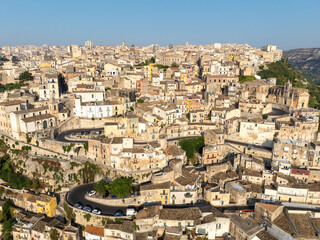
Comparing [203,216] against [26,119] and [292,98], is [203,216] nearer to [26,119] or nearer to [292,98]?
[26,119]

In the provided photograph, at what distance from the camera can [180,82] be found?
57.6 metres

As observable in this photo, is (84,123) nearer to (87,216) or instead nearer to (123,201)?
(123,201)

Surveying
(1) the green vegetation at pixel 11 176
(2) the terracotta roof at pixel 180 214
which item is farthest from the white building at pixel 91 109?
(2) the terracotta roof at pixel 180 214

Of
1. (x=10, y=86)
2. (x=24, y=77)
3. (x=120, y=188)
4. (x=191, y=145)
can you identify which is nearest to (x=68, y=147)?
(x=120, y=188)

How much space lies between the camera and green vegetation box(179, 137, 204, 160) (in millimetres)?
41750

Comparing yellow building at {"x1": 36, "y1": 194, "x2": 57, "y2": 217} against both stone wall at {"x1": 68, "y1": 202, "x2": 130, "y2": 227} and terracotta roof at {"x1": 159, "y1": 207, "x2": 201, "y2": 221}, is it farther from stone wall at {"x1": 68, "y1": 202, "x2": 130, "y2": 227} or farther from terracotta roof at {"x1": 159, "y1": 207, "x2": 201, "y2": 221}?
terracotta roof at {"x1": 159, "y1": 207, "x2": 201, "y2": 221}

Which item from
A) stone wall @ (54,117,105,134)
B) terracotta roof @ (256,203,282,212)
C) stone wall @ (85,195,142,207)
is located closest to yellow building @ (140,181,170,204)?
stone wall @ (85,195,142,207)

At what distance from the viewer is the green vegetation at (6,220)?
3278 centimetres

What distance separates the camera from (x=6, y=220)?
33750mm

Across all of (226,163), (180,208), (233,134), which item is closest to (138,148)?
(180,208)

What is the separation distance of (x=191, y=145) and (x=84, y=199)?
59.3 feet

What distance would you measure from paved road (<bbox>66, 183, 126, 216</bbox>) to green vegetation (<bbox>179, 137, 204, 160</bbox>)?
14.4 metres

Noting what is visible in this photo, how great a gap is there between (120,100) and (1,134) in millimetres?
21284

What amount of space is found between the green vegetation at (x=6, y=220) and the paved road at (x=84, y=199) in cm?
768
